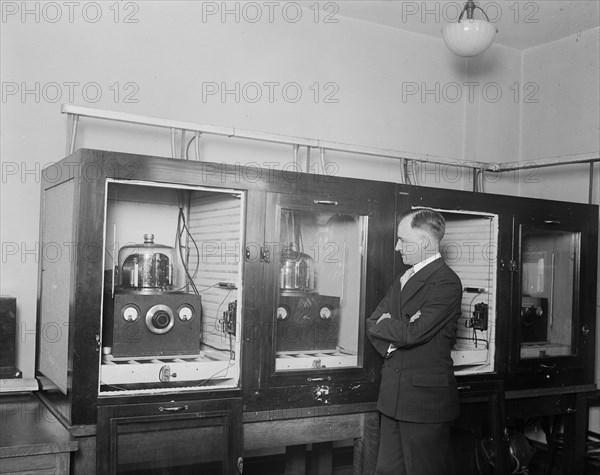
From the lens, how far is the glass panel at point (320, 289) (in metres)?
3.35

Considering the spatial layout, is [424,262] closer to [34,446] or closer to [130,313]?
[130,313]

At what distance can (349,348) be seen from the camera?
3496mm

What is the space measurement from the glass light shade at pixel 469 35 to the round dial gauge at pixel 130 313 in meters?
2.32

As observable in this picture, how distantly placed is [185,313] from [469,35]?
2191 millimetres

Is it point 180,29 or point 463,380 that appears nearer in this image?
point 463,380

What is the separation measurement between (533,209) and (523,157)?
1431 millimetres

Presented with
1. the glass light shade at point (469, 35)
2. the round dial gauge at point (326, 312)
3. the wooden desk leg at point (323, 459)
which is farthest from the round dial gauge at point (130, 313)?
the glass light shade at point (469, 35)

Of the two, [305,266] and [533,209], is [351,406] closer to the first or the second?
[305,266]

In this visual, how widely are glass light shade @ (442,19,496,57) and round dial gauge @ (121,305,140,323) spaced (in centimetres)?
232

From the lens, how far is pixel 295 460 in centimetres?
419

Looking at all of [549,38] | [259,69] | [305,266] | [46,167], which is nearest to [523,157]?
[549,38]
